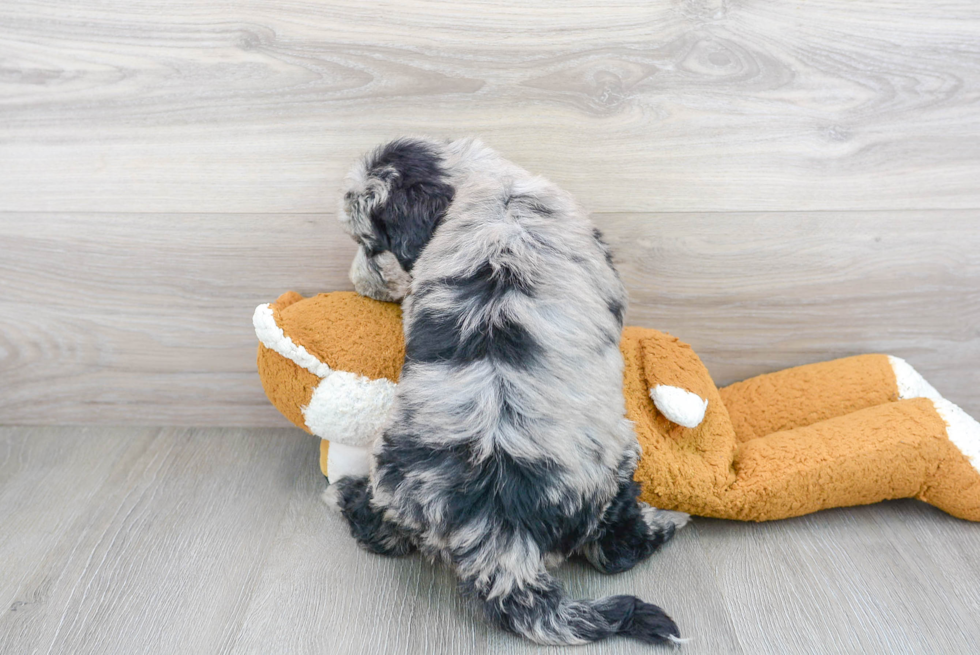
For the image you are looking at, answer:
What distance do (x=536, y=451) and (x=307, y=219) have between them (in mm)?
686

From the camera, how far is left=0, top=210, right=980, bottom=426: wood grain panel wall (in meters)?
1.32

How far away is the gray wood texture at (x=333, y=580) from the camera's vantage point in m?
0.96

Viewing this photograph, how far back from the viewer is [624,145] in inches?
49.6

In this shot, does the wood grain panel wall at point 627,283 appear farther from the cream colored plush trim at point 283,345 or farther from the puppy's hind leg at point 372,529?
the puppy's hind leg at point 372,529

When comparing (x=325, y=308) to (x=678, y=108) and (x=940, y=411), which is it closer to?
(x=678, y=108)

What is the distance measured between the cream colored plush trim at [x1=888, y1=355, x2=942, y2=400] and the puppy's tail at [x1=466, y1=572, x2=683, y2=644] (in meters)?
0.65

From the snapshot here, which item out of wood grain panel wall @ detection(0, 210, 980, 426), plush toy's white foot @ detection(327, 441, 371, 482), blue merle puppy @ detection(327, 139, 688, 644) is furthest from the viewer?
wood grain panel wall @ detection(0, 210, 980, 426)

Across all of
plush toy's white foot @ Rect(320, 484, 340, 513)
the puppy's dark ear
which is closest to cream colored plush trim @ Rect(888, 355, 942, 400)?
the puppy's dark ear

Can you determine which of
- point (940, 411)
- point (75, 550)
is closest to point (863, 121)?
point (940, 411)

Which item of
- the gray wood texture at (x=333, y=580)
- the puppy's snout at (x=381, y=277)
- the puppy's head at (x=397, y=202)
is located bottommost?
the gray wood texture at (x=333, y=580)

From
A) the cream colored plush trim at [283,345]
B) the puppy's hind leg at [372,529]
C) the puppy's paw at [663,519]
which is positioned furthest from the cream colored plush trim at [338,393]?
the puppy's paw at [663,519]

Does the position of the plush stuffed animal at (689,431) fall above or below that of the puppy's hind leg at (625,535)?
above

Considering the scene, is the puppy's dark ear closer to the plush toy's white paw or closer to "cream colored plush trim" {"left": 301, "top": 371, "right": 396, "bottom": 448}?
"cream colored plush trim" {"left": 301, "top": 371, "right": 396, "bottom": 448}

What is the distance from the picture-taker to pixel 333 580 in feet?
3.50
